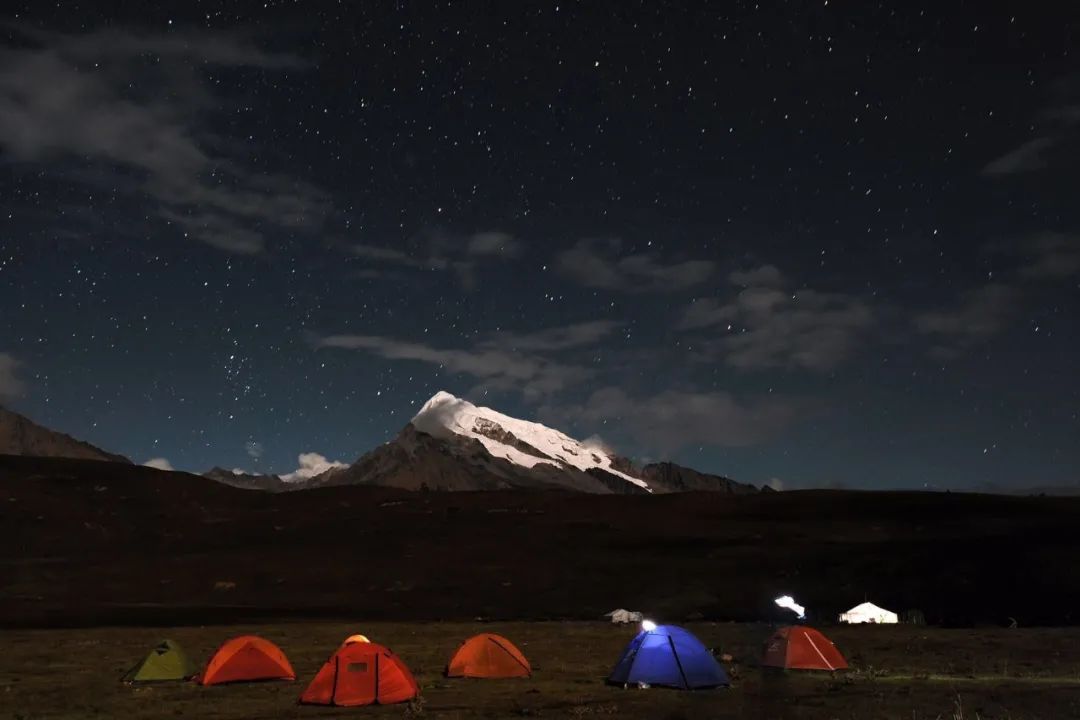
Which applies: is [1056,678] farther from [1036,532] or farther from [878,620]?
[1036,532]

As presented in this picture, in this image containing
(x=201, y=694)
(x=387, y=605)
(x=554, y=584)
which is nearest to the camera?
(x=201, y=694)

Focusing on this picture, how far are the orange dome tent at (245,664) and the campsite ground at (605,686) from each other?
0.43 meters

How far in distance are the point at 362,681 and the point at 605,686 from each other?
22.5 feet

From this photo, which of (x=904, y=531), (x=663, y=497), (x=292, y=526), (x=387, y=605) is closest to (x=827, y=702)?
(x=387, y=605)

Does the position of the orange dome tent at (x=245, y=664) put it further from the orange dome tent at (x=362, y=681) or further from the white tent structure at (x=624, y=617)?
the white tent structure at (x=624, y=617)

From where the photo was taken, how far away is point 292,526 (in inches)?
3688

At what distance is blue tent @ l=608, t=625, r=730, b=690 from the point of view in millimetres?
24234

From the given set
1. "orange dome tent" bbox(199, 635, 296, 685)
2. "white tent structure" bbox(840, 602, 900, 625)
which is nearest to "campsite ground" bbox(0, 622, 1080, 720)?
"orange dome tent" bbox(199, 635, 296, 685)

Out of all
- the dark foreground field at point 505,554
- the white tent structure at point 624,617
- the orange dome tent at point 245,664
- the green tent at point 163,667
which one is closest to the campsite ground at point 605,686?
the orange dome tent at point 245,664

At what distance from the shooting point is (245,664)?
26734 mm

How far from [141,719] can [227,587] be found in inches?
1905

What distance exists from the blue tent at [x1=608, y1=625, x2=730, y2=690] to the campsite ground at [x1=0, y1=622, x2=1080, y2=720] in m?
0.43

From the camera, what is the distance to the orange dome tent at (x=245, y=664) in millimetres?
26484

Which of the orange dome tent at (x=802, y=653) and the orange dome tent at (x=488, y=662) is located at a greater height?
the orange dome tent at (x=802, y=653)
